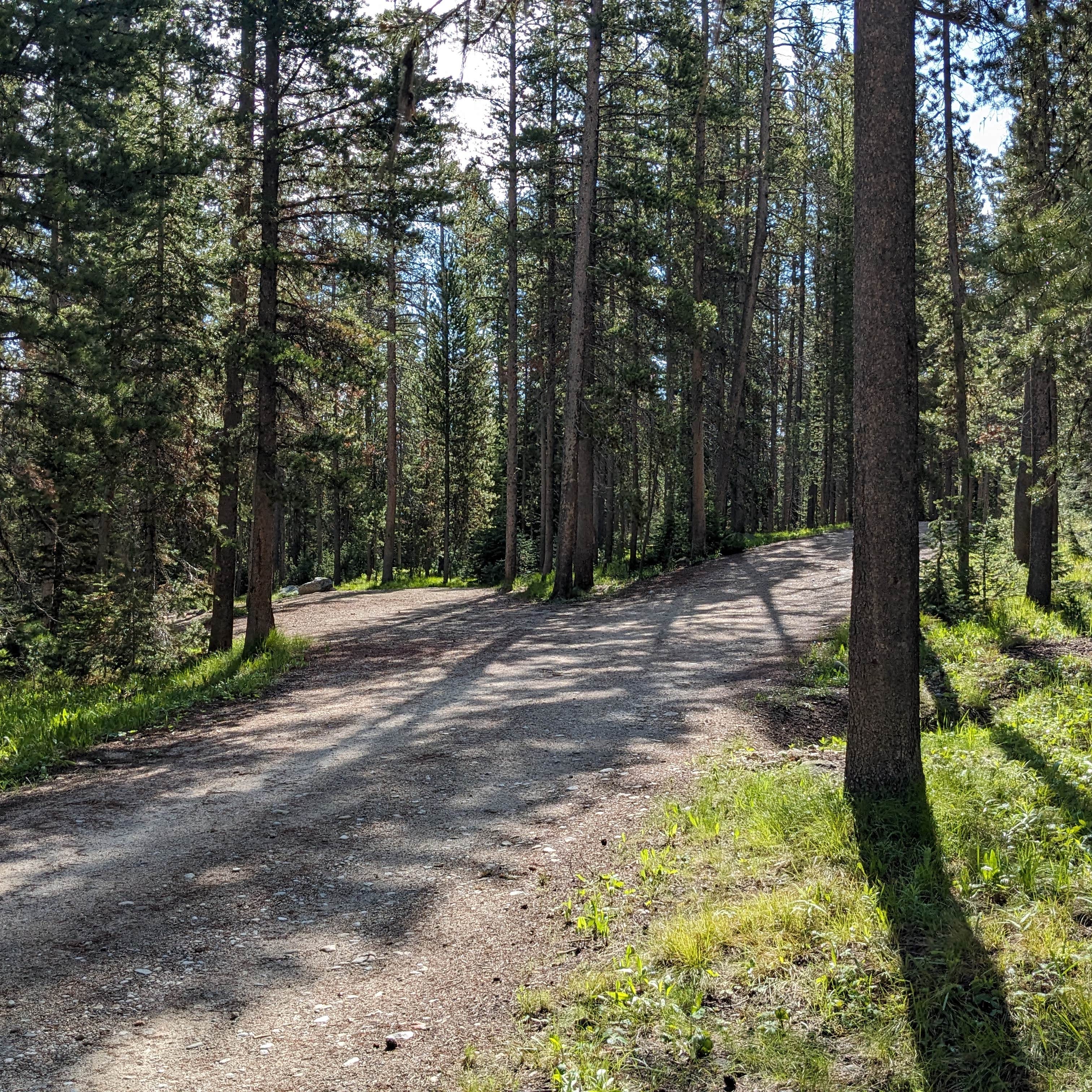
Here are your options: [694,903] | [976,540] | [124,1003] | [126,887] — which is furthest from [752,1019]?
[976,540]

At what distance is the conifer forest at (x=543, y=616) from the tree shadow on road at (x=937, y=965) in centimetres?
2

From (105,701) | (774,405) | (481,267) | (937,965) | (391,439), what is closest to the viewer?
(937,965)

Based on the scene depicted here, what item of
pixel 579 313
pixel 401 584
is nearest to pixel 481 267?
pixel 579 313

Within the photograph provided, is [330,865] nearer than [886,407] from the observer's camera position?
No

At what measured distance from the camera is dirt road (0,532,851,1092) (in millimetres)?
3834

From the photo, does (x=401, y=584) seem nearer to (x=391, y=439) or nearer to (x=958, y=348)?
(x=391, y=439)

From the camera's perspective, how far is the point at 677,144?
18812mm

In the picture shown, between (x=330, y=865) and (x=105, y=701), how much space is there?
269 inches

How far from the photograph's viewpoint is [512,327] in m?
24.7

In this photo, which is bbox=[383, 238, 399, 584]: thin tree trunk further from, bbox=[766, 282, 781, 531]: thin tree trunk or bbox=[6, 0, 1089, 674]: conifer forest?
bbox=[766, 282, 781, 531]: thin tree trunk

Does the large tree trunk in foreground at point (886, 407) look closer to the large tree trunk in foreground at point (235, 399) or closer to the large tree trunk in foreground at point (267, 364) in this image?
the large tree trunk in foreground at point (267, 364)

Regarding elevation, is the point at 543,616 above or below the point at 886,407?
below

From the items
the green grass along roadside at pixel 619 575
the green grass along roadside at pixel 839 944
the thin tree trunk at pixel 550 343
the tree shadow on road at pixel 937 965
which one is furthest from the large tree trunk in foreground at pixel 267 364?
the tree shadow on road at pixel 937 965

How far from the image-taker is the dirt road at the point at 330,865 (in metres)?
3.83
